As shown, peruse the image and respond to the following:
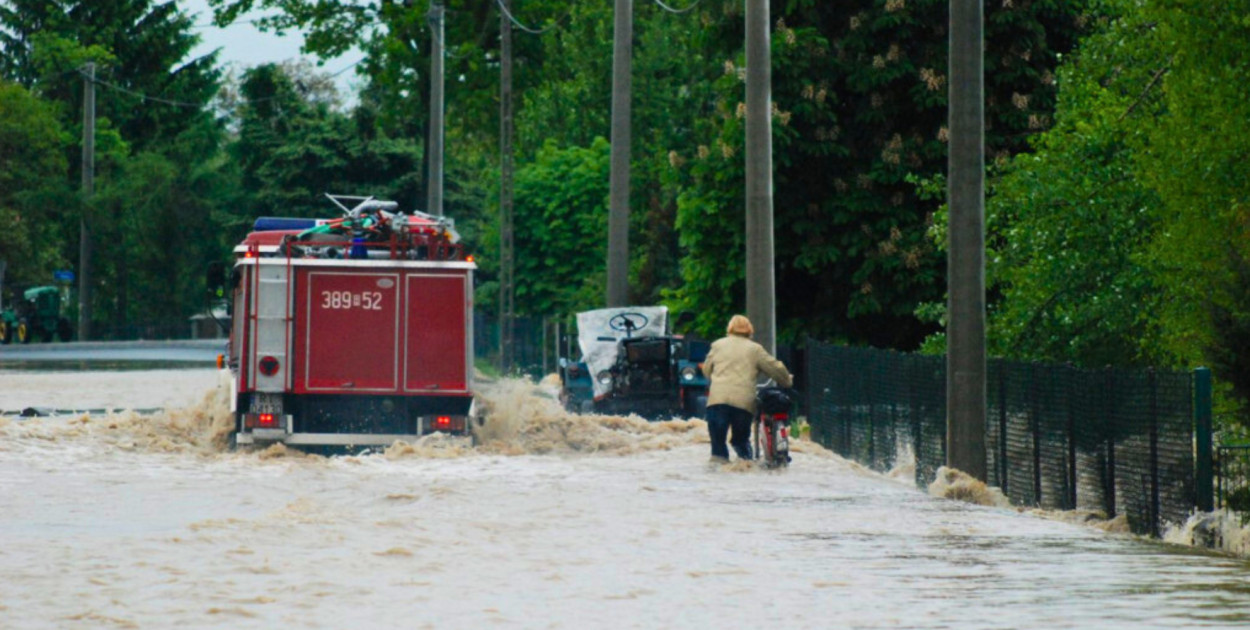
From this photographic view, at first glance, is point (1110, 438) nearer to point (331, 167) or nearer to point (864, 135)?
point (864, 135)

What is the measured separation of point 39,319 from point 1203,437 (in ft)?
229

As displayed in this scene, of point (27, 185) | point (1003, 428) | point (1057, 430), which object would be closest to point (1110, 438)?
point (1057, 430)

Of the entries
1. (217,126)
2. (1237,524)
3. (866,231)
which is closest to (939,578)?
(1237,524)

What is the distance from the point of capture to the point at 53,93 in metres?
99.6

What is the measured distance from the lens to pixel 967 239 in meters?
19.4

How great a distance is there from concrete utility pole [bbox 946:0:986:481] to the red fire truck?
6.53 meters

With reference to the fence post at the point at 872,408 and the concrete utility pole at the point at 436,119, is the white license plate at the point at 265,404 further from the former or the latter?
the concrete utility pole at the point at 436,119

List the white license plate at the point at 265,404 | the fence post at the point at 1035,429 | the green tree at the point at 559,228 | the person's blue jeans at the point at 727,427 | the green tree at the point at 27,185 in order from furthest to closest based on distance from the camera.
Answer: the green tree at the point at 27,185 < the green tree at the point at 559,228 < the white license plate at the point at 265,404 < the person's blue jeans at the point at 727,427 < the fence post at the point at 1035,429

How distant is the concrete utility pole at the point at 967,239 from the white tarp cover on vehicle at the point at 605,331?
11.8 m

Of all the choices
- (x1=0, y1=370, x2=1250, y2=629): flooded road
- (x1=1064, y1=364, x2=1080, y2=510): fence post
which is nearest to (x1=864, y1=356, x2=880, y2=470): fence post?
(x1=0, y1=370, x2=1250, y2=629): flooded road

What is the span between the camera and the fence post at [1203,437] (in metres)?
15.0

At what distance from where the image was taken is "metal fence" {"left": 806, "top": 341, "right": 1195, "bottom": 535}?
15867 mm

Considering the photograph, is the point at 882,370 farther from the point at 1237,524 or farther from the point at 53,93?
the point at 53,93

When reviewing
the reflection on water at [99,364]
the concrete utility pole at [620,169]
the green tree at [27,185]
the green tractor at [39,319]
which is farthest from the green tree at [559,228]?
the green tree at [27,185]
